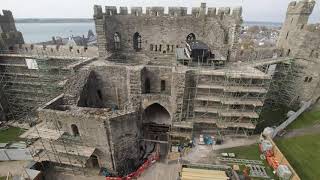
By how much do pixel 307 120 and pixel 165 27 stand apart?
62.7 feet

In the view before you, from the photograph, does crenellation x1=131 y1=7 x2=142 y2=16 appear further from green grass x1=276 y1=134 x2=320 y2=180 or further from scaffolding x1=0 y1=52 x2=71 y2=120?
green grass x1=276 y1=134 x2=320 y2=180

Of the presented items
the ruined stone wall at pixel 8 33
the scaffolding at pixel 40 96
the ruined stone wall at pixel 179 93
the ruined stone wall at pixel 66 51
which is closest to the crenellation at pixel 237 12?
the ruined stone wall at pixel 179 93

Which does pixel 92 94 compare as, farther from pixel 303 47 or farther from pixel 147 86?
pixel 303 47

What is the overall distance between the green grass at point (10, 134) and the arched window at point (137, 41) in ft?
58.3

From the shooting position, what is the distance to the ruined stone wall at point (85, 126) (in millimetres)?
14875

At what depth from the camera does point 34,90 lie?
2666 centimetres

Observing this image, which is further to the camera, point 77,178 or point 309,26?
point 309,26

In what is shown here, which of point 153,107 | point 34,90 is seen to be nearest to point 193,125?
point 153,107

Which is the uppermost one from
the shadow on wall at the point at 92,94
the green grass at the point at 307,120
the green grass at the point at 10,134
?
the shadow on wall at the point at 92,94

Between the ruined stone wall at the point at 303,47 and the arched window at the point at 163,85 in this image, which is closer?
the arched window at the point at 163,85

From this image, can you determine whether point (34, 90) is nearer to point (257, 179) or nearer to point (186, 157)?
point (186, 157)

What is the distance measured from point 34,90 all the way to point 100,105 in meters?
11.9

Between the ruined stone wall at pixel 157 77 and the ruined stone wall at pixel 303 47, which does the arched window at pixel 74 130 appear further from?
the ruined stone wall at pixel 303 47

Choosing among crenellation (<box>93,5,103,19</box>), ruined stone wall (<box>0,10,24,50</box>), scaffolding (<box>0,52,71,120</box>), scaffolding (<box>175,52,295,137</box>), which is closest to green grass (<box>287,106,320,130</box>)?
scaffolding (<box>175,52,295,137</box>)
